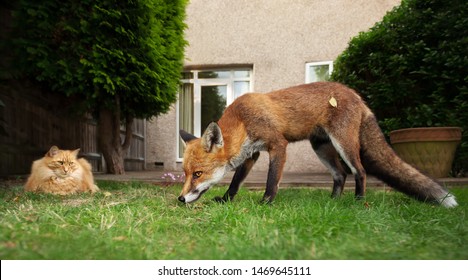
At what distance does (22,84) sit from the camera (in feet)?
19.8

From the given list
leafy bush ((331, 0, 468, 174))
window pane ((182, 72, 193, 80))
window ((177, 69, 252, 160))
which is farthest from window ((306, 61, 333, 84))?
window pane ((182, 72, 193, 80))

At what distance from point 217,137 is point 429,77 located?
4409 millimetres

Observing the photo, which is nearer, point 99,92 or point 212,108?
point 99,92

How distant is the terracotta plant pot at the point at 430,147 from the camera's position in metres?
5.16

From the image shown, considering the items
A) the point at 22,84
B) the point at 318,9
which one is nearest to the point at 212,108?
the point at 318,9

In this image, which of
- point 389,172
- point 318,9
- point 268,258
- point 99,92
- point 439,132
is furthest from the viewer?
point 318,9

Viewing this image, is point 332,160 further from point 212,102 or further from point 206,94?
point 206,94

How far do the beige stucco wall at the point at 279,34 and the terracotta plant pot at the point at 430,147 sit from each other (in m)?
3.83

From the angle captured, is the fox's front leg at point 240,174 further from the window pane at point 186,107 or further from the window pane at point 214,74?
the window pane at point 186,107

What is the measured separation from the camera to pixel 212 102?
1034 centimetres

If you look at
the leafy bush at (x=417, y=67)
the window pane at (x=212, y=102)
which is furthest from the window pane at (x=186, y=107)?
the leafy bush at (x=417, y=67)

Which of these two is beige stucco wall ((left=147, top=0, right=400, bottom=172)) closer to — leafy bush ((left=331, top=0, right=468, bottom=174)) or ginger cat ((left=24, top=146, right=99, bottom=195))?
leafy bush ((left=331, top=0, right=468, bottom=174))

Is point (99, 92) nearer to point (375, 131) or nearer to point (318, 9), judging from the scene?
point (375, 131)

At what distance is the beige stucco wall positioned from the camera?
9.22 meters
